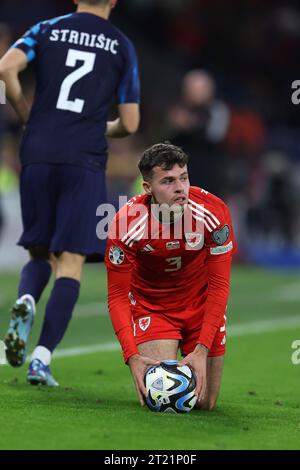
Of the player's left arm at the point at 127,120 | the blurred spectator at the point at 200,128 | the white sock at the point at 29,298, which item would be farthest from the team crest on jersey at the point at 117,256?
the blurred spectator at the point at 200,128

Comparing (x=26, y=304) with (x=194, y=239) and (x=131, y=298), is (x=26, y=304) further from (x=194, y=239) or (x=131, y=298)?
(x=194, y=239)

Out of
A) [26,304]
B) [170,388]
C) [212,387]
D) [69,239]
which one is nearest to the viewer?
[170,388]

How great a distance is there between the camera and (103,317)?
10625mm

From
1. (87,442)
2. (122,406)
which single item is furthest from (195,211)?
(87,442)

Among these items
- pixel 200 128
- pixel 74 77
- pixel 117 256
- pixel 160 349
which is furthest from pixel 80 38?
pixel 200 128

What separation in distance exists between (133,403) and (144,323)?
0.42 metres

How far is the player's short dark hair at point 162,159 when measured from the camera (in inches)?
229

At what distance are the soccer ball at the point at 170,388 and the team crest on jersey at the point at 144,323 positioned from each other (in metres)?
0.51

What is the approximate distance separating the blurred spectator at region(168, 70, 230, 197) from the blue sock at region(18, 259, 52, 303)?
4212 mm

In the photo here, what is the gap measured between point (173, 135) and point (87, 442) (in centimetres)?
661

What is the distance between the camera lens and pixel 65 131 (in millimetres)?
6961

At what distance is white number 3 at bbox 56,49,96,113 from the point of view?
6945 mm

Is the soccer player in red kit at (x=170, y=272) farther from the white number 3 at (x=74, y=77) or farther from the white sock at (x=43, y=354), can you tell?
the white number 3 at (x=74, y=77)

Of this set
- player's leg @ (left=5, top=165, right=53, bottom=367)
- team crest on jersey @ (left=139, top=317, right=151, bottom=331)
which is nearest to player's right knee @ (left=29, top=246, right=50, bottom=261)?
player's leg @ (left=5, top=165, right=53, bottom=367)
